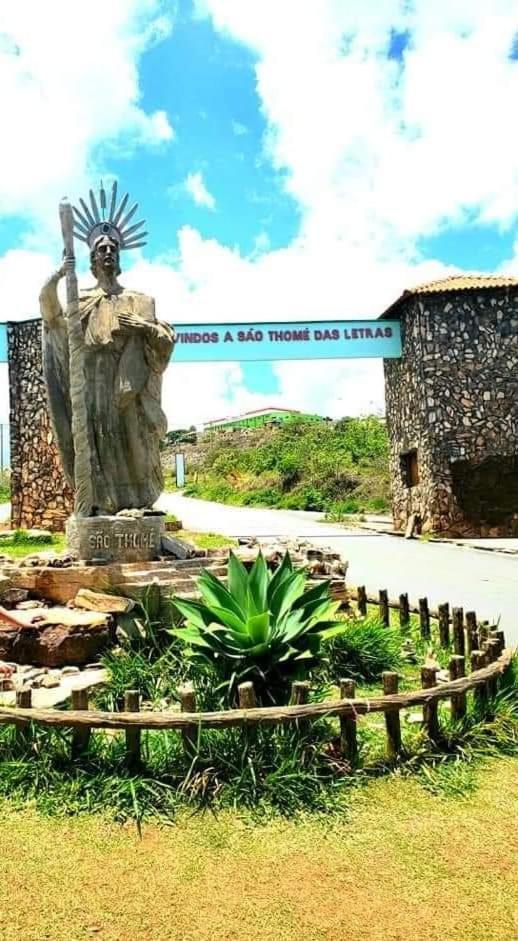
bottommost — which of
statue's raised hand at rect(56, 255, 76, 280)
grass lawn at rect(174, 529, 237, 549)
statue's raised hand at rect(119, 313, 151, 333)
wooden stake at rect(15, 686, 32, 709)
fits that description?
wooden stake at rect(15, 686, 32, 709)

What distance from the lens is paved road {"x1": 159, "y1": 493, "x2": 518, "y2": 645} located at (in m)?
8.50

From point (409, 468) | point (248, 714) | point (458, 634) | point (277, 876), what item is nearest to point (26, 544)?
point (458, 634)

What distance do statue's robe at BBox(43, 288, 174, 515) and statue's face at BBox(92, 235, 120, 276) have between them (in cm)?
20

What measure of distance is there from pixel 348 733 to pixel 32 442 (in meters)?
15.7

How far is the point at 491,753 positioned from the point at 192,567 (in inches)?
122

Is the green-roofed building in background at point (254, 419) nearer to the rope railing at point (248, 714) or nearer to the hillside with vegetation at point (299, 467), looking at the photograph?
the hillside with vegetation at point (299, 467)

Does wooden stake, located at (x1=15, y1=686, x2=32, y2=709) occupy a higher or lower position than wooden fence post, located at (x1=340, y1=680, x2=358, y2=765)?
higher

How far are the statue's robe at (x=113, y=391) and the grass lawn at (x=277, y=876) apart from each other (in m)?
3.87

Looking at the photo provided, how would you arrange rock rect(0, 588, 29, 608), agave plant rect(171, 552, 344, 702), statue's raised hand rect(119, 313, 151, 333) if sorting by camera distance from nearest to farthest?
agave plant rect(171, 552, 344, 702)
rock rect(0, 588, 29, 608)
statue's raised hand rect(119, 313, 151, 333)

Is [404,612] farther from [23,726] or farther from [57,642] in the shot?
[23,726]

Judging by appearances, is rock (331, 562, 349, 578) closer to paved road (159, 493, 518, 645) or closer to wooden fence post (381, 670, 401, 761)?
paved road (159, 493, 518, 645)

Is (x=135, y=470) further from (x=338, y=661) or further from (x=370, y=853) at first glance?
(x=370, y=853)

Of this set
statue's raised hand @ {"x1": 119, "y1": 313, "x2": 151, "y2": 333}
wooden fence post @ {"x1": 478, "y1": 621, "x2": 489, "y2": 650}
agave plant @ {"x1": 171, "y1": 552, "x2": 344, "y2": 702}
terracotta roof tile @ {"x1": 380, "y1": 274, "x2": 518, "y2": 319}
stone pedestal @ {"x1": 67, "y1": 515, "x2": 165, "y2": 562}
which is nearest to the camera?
agave plant @ {"x1": 171, "y1": 552, "x2": 344, "y2": 702}

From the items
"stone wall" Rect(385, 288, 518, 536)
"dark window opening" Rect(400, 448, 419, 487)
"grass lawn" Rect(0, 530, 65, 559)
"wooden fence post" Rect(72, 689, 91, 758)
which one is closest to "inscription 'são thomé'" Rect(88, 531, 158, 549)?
"wooden fence post" Rect(72, 689, 91, 758)
